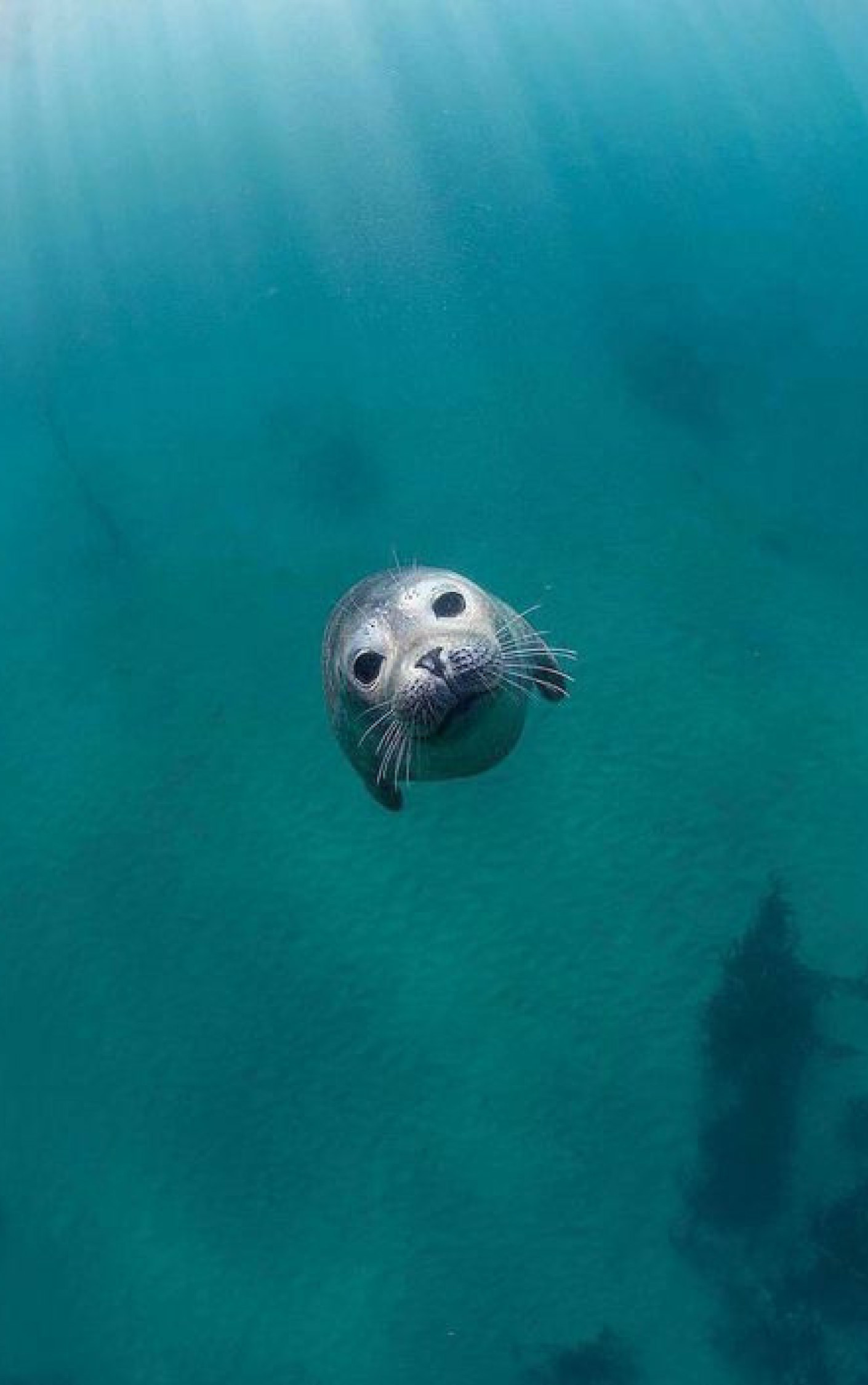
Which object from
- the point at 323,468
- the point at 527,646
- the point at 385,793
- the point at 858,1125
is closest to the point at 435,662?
the point at 527,646

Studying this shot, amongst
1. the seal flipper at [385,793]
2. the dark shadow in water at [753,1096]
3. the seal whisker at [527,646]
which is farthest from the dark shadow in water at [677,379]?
the seal flipper at [385,793]

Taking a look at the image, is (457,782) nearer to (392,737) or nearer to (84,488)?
(392,737)

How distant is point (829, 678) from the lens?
11.2 meters

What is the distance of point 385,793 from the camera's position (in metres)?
7.74

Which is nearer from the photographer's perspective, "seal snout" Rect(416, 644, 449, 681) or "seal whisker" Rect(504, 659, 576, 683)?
"seal snout" Rect(416, 644, 449, 681)

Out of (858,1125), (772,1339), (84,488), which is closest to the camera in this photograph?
(858,1125)

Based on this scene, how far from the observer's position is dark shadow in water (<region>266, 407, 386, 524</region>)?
12125 millimetres

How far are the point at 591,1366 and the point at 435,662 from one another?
930 centimetres

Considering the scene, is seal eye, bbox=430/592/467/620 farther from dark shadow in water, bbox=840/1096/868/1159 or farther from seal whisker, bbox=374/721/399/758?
dark shadow in water, bbox=840/1096/868/1159

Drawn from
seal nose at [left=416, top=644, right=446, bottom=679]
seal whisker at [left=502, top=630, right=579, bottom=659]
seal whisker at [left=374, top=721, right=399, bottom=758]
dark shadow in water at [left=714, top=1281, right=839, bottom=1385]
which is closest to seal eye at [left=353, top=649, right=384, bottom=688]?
seal whisker at [left=374, top=721, right=399, bottom=758]

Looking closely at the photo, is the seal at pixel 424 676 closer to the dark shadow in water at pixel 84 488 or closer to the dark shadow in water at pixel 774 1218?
the dark shadow in water at pixel 774 1218

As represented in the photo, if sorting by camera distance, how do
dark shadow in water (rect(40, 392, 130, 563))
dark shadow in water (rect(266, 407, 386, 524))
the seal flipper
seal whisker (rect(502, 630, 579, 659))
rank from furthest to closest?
dark shadow in water (rect(40, 392, 130, 563)) < dark shadow in water (rect(266, 407, 386, 524)) < the seal flipper < seal whisker (rect(502, 630, 579, 659))

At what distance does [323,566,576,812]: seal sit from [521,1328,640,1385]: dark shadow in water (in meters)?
6.75

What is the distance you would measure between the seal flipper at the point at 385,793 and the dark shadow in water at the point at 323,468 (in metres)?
4.81
